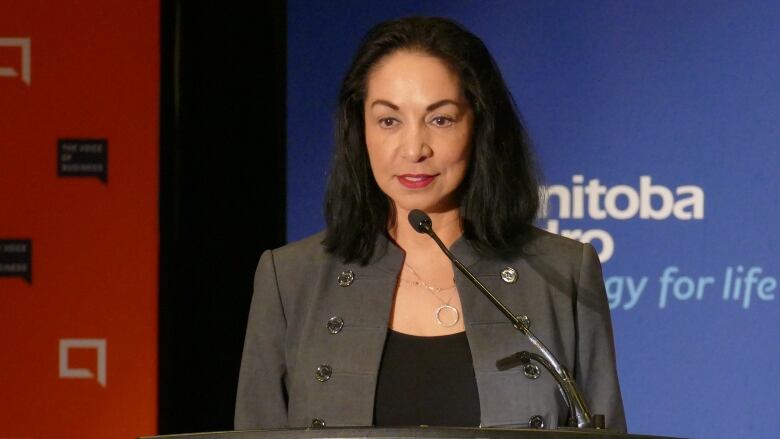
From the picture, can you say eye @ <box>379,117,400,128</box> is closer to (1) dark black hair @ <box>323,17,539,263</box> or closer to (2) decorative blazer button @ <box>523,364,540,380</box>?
(1) dark black hair @ <box>323,17,539,263</box>

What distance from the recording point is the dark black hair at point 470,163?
8.02 ft

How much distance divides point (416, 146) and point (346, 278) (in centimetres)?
32

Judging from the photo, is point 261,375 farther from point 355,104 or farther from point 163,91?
point 163,91

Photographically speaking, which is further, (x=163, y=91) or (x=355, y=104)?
(x=163, y=91)

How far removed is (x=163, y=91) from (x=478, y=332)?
73.2 inches

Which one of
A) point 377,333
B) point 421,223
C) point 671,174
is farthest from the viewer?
point 671,174

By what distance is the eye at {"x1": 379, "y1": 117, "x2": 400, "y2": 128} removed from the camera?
7.83ft

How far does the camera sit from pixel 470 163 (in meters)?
2.46

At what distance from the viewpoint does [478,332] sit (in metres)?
2.34
